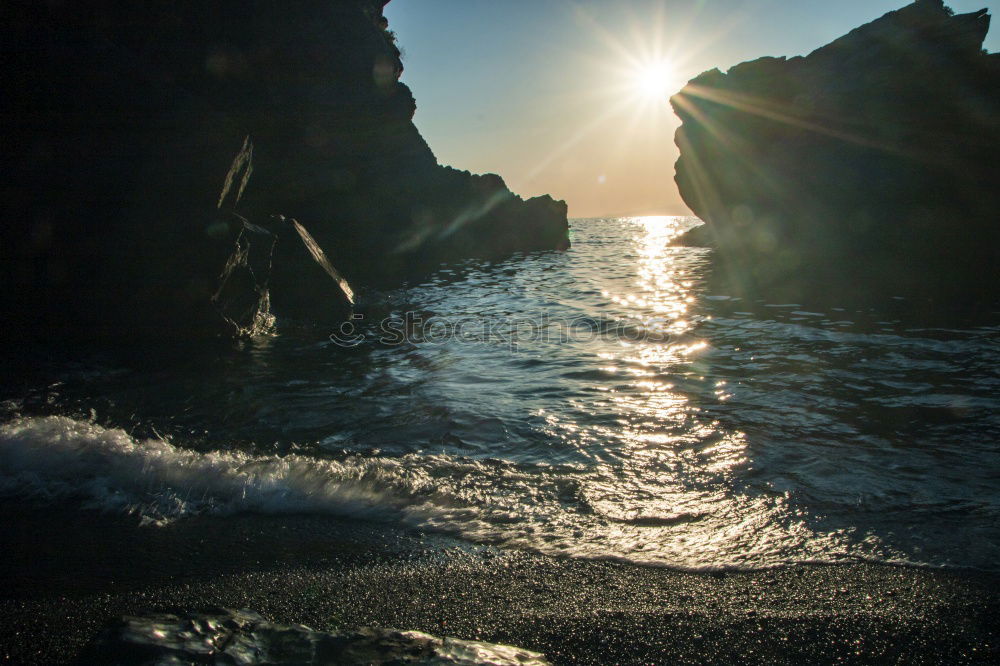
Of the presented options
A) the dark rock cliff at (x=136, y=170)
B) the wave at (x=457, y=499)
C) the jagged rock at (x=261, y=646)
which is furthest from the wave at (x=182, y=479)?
the dark rock cliff at (x=136, y=170)

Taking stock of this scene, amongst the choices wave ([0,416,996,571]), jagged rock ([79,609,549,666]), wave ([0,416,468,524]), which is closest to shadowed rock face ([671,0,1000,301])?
wave ([0,416,996,571])

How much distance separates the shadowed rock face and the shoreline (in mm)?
18018

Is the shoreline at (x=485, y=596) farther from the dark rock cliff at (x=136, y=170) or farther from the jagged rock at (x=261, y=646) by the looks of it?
the dark rock cliff at (x=136, y=170)

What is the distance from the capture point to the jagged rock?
2055 mm

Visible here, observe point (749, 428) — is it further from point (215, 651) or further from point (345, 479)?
point (215, 651)

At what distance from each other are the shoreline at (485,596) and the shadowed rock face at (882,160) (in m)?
18.0

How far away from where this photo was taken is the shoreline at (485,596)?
2484 millimetres

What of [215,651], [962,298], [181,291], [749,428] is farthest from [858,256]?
[215,651]

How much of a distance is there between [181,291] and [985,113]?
38.2m

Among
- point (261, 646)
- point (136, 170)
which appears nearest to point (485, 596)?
point (261, 646)

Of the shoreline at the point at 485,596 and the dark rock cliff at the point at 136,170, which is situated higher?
the dark rock cliff at the point at 136,170

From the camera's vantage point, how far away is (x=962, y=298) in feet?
49.3

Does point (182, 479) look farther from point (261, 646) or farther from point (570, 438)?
point (570, 438)

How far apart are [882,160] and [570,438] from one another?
3729 cm
